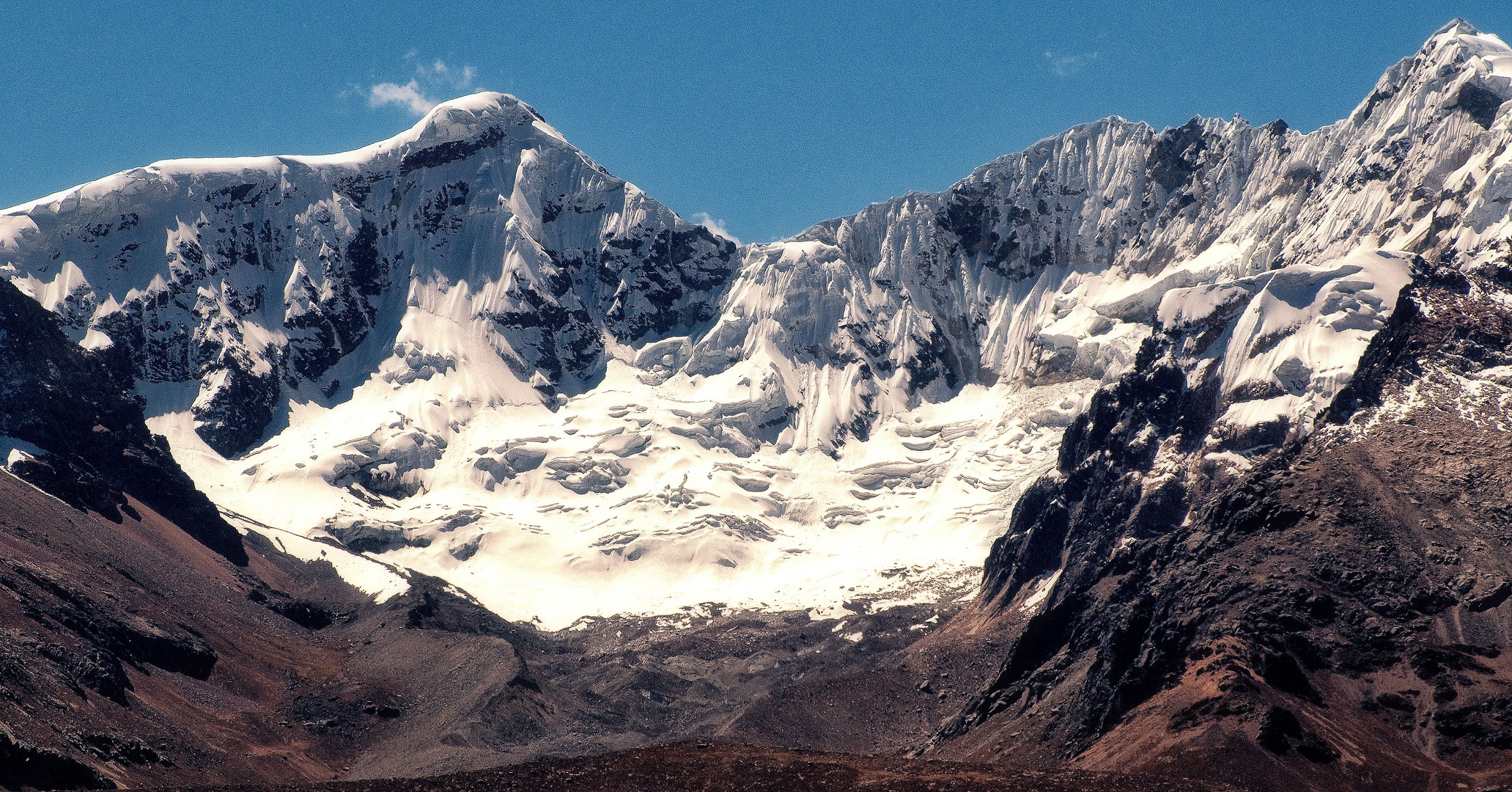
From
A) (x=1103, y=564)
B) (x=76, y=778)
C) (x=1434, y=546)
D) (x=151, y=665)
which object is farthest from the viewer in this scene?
(x=1103, y=564)

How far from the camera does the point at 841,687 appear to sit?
17388cm

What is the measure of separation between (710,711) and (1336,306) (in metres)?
97.7

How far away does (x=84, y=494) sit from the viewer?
18362 cm

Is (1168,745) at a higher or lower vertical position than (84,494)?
lower

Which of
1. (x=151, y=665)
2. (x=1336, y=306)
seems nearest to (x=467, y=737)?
(x=151, y=665)

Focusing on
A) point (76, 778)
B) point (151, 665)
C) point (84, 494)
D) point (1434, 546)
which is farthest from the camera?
point (84, 494)

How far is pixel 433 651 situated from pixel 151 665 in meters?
43.1

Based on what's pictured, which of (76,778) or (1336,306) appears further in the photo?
(1336,306)

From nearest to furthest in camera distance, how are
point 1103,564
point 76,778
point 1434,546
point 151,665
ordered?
point 76,778
point 1434,546
point 151,665
point 1103,564

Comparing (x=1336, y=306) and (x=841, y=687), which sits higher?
(x=1336, y=306)

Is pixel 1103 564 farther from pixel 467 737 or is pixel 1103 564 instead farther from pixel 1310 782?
pixel 1310 782

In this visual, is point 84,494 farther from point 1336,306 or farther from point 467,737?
point 1336,306

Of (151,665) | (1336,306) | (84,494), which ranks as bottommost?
(151,665)

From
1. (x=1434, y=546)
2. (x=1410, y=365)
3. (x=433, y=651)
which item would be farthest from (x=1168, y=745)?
(x=433, y=651)
